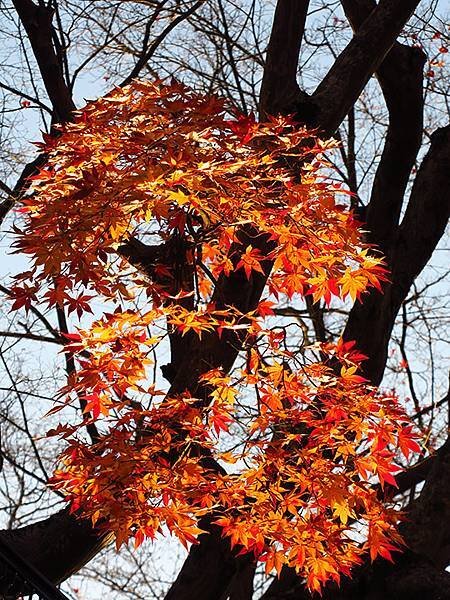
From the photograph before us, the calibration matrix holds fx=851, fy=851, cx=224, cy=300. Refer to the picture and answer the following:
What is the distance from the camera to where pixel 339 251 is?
3.47m

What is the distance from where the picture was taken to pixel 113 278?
3.51 meters

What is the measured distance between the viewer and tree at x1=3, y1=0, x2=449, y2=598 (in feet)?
12.8

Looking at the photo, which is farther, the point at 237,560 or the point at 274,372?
the point at 237,560

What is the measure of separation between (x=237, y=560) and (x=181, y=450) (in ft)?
2.40

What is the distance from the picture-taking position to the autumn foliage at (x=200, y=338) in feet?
10.9

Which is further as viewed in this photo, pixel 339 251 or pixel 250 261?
pixel 250 261

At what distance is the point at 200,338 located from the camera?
3.71m

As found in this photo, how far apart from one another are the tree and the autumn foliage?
0.17 ft

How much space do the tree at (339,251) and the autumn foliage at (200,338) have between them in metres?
0.05

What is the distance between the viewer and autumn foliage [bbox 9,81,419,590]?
10.9 ft

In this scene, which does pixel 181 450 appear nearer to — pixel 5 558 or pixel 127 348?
pixel 127 348

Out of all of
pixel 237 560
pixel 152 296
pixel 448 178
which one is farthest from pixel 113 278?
pixel 448 178

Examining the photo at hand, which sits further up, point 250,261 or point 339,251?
point 250,261

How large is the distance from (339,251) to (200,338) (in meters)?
0.72
